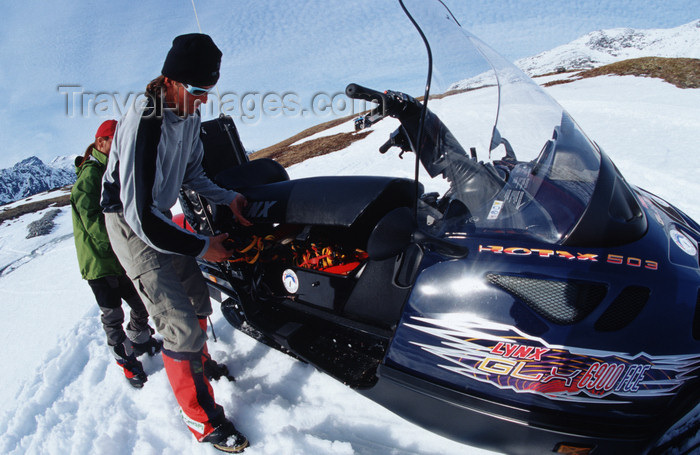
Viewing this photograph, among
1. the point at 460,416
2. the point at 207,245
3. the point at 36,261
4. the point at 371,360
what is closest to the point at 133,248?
the point at 207,245

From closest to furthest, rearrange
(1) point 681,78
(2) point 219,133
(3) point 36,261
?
1. (2) point 219,133
2. (3) point 36,261
3. (1) point 681,78

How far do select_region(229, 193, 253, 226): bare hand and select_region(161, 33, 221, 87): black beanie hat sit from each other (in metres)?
0.81

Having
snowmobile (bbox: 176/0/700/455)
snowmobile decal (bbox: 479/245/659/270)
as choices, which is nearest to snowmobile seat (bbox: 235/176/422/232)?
snowmobile (bbox: 176/0/700/455)

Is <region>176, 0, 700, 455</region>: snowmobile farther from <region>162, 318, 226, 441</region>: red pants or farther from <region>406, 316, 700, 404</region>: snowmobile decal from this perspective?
<region>162, 318, 226, 441</region>: red pants

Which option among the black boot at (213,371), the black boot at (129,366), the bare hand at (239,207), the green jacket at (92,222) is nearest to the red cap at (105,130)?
the green jacket at (92,222)

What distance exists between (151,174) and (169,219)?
0.25m

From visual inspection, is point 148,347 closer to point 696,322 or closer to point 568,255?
point 568,255

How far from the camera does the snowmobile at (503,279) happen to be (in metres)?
1.40

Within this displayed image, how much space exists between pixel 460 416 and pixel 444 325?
0.42 meters

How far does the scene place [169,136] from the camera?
193cm

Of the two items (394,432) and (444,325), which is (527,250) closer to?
(444,325)

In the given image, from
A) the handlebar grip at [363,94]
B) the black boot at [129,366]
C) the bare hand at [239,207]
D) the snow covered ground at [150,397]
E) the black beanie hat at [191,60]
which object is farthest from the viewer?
the black boot at [129,366]

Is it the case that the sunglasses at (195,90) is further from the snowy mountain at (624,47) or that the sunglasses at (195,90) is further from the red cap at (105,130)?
the snowy mountain at (624,47)

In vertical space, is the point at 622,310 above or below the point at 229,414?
above
